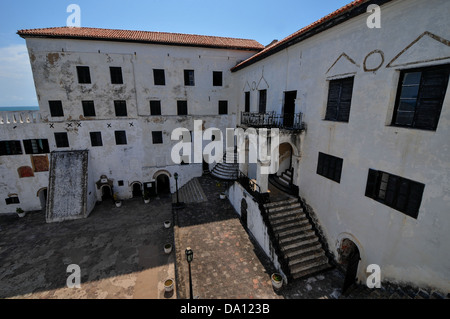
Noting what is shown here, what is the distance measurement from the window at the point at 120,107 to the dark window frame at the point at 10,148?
7.82 metres

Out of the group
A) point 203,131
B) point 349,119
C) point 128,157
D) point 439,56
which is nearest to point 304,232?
point 349,119

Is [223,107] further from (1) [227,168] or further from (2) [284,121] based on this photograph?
(2) [284,121]

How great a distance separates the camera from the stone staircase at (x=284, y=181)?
12.4 m

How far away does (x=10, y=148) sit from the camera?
16062 millimetres

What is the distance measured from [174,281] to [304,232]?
680 cm

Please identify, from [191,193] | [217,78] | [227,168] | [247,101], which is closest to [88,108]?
[191,193]

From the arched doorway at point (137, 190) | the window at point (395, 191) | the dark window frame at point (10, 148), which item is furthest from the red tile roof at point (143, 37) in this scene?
the window at point (395, 191)

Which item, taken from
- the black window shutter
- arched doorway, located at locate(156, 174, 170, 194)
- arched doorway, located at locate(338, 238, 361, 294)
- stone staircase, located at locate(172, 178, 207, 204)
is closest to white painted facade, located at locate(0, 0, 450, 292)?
the black window shutter

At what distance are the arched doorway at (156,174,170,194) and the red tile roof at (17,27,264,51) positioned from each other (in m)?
12.0

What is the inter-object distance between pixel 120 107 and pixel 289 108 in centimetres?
1400

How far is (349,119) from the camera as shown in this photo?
837 cm

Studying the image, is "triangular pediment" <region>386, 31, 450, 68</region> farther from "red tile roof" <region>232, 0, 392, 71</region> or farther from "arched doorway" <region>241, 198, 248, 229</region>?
"arched doorway" <region>241, 198, 248, 229</region>

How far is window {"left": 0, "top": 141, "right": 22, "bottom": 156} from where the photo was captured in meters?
15.9

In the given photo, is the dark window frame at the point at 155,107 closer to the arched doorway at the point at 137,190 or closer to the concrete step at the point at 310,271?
the arched doorway at the point at 137,190
